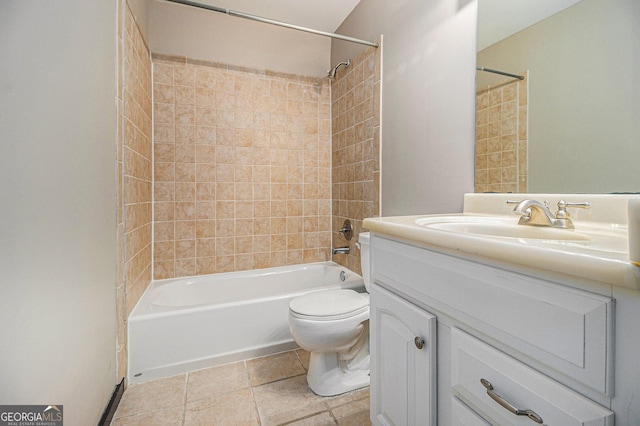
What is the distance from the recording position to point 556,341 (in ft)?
1.55

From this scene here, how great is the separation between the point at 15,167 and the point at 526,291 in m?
1.17

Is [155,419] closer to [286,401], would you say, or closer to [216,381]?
[216,381]

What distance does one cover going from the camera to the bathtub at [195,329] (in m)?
1.56

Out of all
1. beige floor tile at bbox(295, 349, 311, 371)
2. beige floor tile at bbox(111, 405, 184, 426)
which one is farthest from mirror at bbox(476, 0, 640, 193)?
beige floor tile at bbox(111, 405, 184, 426)

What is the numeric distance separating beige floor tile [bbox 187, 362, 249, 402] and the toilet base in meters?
0.37

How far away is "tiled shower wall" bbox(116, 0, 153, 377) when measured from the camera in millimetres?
1465

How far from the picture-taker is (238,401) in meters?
1.40

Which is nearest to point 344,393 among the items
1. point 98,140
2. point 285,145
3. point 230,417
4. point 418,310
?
point 230,417

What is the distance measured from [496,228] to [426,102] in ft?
2.89

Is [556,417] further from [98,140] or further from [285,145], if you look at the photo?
[285,145]

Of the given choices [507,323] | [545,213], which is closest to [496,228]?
[545,213]

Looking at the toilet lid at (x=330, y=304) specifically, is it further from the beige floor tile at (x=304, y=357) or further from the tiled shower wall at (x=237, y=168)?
the tiled shower wall at (x=237, y=168)

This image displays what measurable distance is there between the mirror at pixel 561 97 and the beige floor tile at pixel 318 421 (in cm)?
124

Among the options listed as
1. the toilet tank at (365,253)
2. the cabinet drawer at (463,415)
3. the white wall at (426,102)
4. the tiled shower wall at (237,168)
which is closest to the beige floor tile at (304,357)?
the toilet tank at (365,253)
